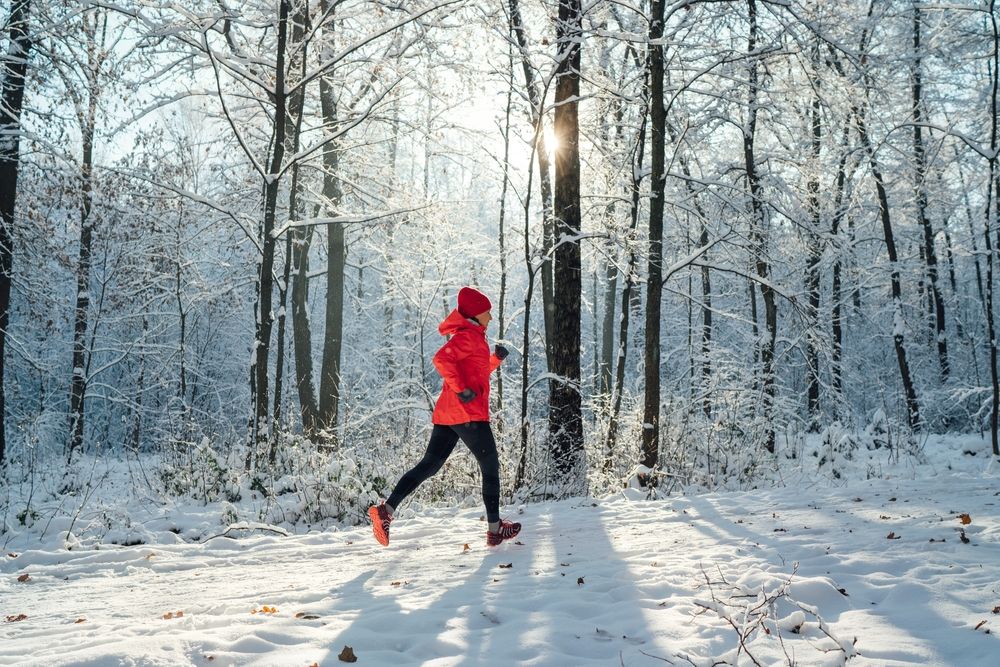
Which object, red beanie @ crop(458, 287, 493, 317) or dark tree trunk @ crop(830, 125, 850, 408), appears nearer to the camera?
red beanie @ crop(458, 287, 493, 317)

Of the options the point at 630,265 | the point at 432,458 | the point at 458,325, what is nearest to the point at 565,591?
the point at 432,458

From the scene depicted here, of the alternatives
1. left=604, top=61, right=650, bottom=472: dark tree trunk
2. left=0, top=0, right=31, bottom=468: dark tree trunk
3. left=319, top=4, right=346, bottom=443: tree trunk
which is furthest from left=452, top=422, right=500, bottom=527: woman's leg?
left=0, top=0, right=31, bottom=468: dark tree trunk

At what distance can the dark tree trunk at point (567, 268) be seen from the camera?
795 cm

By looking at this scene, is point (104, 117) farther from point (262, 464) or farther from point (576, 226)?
point (576, 226)

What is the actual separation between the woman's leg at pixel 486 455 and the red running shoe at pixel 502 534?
8 cm

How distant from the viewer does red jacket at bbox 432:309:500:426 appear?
4.93m

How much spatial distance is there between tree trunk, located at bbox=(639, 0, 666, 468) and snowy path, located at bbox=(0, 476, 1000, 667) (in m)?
2.23

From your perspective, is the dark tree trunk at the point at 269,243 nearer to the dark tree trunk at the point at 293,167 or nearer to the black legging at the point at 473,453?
the dark tree trunk at the point at 293,167

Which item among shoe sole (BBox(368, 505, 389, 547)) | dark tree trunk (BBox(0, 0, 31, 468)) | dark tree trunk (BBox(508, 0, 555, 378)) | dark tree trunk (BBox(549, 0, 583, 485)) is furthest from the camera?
dark tree trunk (BBox(0, 0, 31, 468))

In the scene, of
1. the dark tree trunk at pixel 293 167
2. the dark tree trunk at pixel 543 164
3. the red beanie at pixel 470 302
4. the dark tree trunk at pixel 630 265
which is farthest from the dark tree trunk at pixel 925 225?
the red beanie at pixel 470 302

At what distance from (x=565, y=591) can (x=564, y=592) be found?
0.03 meters

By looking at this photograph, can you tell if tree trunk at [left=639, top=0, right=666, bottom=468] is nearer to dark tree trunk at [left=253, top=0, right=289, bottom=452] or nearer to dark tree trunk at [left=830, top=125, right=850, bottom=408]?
dark tree trunk at [left=253, top=0, right=289, bottom=452]

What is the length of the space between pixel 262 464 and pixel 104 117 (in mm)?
8291

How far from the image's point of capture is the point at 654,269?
28.1 ft
